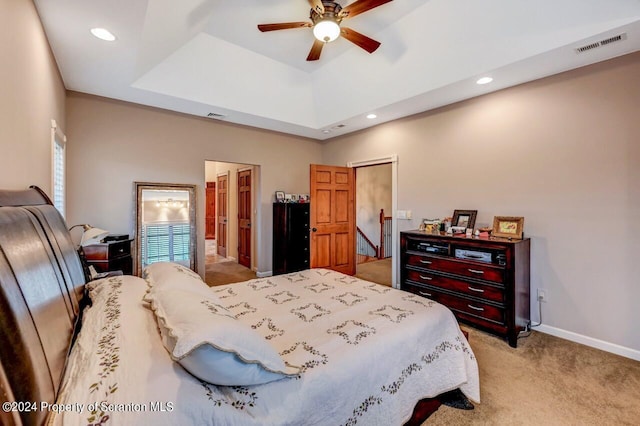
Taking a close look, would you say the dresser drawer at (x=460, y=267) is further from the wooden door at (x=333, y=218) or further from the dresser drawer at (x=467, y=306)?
the wooden door at (x=333, y=218)

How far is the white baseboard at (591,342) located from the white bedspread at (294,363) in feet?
5.92

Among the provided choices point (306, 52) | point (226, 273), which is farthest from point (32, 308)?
point (226, 273)

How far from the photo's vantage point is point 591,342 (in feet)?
8.67

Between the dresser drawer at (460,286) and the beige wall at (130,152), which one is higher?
the beige wall at (130,152)

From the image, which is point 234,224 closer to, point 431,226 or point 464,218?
point 431,226

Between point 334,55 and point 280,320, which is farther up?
point 334,55

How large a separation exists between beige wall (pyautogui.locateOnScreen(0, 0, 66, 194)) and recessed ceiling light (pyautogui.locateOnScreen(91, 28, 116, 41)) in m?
0.33

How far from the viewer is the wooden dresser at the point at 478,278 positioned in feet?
8.73

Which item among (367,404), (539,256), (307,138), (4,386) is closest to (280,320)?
(367,404)

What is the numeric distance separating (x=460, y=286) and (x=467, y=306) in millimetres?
214

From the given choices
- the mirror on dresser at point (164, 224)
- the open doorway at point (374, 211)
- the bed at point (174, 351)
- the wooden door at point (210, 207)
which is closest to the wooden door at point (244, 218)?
the mirror on dresser at point (164, 224)

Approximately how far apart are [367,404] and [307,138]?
5.03 metres

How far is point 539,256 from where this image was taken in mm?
2965

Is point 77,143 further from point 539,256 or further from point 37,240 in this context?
point 539,256
